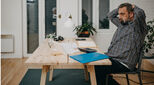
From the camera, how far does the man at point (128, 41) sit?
7.20 ft

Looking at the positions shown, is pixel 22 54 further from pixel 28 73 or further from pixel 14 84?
pixel 14 84

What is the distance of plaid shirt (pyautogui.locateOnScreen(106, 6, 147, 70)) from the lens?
2.17 metres

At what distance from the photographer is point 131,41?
2254 mm

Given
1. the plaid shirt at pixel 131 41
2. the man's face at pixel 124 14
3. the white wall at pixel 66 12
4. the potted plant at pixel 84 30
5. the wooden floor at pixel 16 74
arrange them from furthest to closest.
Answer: the white wall at pixel 66 12 → the potted plant at pixel 84 30 → the wooden floor at pixel 16 74 → the man's face at pixel 124 14 → the plaid shirt at pixel 131 41

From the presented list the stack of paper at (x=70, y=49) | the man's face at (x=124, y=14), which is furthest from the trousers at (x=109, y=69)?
the man's face at (x=124, y=14)

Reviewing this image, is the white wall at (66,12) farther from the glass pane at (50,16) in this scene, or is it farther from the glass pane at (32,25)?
the glass pane at (32,25)

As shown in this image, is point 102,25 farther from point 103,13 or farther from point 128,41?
point 128,41

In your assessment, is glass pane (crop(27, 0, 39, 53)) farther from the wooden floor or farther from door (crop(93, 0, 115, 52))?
door (crop(93, 0, 115, 52))

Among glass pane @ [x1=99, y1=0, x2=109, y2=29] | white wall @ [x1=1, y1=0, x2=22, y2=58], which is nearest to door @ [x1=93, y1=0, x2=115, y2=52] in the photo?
glass pane @ [x1=99, y1=0, x2=109, y2=29]

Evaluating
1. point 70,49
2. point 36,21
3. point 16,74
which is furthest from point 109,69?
point 36,21

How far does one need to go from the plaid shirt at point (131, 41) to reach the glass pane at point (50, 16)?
3186 mm

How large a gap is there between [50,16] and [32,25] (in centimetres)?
54

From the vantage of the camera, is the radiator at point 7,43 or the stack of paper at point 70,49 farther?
the radiator at point 7,43

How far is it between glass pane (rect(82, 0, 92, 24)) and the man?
2978 mm
